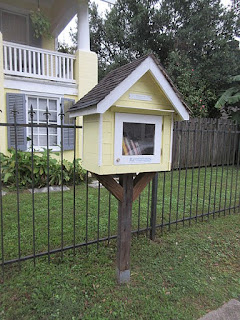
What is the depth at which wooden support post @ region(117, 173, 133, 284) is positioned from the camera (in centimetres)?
237

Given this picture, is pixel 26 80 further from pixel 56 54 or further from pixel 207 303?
pixel 207 303

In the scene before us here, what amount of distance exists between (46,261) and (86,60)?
675 cm

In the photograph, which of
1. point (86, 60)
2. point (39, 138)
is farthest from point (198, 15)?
point (39, 138)

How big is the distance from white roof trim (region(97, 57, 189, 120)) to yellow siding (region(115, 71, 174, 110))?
0.17ft

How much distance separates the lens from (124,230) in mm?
2430

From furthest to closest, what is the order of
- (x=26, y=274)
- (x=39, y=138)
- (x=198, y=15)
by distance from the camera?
(x=198, y=15) < (x=39, y=138) < (x=26, y=274)

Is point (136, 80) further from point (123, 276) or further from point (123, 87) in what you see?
point (123, 276)

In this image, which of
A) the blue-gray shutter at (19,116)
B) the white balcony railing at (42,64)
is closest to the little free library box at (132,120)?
the blue-gray shutter at (19,116)

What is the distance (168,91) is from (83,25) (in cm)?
669

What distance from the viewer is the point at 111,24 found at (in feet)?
43.0

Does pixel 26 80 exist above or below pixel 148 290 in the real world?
above

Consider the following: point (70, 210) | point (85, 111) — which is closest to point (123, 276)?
point (85, 111)

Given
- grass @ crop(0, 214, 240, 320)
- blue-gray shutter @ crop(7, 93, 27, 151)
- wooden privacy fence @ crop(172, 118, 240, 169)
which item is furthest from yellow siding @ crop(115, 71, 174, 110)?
blue-gray shutter @ crop(7, 93, 27, 151)

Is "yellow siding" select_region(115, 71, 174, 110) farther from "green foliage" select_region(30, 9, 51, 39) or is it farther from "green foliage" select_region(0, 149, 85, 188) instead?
"green foliage" select_region(30, 9, 51, 39)
